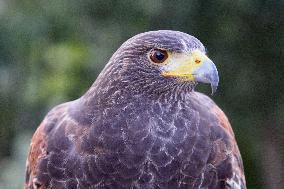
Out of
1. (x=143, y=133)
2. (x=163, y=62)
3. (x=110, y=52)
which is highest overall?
(x=163, y=62)

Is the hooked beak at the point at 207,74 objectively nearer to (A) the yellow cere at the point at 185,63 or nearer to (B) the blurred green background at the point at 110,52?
(A) the yellow cere at the point at 185,63

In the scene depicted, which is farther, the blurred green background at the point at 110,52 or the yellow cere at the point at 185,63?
the blurred green background at the point at 110,52

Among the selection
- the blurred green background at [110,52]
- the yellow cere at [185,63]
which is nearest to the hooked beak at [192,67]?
the yellow cere at [185,63]

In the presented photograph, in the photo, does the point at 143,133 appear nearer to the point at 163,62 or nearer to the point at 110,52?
the point at 163,62

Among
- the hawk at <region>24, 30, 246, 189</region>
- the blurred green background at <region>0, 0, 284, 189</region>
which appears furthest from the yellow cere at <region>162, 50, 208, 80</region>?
the blurred green background at <region>0, 0, 284, 189</region>

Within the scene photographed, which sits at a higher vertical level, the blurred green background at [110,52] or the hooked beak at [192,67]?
the hooked beak at [192,67]

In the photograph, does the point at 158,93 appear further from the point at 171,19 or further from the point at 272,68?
the point at 272,68

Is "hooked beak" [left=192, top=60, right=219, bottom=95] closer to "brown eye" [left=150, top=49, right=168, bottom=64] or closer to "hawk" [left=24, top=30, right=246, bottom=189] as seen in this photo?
"hawk" [left=24, top=30, right=246, bottom=189]

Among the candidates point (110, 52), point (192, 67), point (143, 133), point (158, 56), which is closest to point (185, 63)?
point (192, 67)
